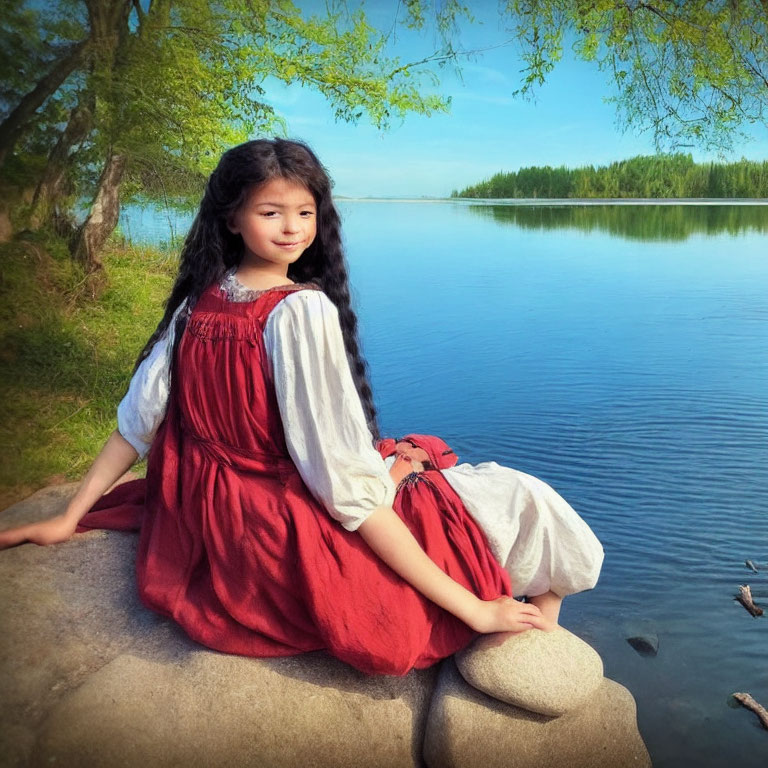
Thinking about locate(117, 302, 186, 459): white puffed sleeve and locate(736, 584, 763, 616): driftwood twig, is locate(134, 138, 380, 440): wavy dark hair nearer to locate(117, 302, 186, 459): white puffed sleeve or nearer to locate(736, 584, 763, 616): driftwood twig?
locate(117, 302, 186, 459): white puffed sleeve

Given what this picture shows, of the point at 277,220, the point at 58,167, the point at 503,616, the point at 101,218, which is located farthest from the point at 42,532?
the point at 101,218

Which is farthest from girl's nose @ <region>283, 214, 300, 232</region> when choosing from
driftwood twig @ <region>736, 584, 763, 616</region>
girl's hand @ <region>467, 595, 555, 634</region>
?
driftwood twig @ <region>736, 584, 763, 616</region>

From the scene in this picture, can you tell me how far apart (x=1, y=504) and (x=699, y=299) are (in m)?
6.24

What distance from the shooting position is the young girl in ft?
5.29

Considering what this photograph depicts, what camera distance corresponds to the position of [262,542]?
1667mm

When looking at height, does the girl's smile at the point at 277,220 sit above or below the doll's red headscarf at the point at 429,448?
above

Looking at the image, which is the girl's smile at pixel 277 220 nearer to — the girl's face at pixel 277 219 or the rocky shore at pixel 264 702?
the girl's face at pixel 277 219

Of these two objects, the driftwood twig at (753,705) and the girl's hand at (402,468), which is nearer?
the girl's hand at (402,468)

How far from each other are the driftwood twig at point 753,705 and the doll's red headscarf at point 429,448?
122 centimetres

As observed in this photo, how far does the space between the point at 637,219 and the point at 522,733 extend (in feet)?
41.9

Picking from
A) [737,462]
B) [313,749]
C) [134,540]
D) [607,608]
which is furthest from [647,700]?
[737,462]

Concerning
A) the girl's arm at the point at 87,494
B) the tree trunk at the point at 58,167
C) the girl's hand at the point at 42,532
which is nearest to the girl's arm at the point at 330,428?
the girl's arm at the point at 87,494

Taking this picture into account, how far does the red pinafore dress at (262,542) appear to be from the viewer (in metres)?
1.64

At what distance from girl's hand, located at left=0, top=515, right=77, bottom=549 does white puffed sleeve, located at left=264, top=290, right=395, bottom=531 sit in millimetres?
646
